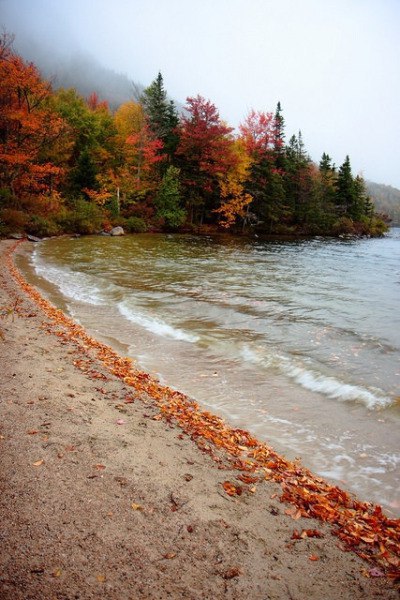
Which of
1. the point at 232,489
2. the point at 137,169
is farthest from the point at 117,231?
the point at 232,489

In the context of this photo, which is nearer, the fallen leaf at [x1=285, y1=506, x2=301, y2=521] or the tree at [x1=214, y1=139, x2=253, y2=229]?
the fallen leaf at [x1=285, y1=506, x2=301, y2=521]

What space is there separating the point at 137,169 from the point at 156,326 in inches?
1376

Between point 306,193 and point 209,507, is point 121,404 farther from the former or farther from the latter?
point 306,193

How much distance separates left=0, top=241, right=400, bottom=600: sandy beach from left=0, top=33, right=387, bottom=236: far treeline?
25.4m

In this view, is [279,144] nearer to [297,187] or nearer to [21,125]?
[297,187]

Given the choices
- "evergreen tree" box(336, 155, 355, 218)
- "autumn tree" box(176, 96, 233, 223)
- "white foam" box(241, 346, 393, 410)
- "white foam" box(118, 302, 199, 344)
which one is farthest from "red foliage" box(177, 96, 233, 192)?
"white foam" box(241, 346, 393, 410)

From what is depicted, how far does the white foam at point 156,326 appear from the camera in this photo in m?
9.42

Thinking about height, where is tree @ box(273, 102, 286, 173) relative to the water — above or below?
above

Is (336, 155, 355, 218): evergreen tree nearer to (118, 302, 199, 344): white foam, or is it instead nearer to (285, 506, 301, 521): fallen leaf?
(118, 302, 199, 344): white foam

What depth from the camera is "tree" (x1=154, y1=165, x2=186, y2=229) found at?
3906cm

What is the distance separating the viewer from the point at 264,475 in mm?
4188

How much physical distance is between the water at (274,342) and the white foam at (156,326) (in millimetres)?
35

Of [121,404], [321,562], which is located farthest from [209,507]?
[121,404]

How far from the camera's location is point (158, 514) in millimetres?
3221
